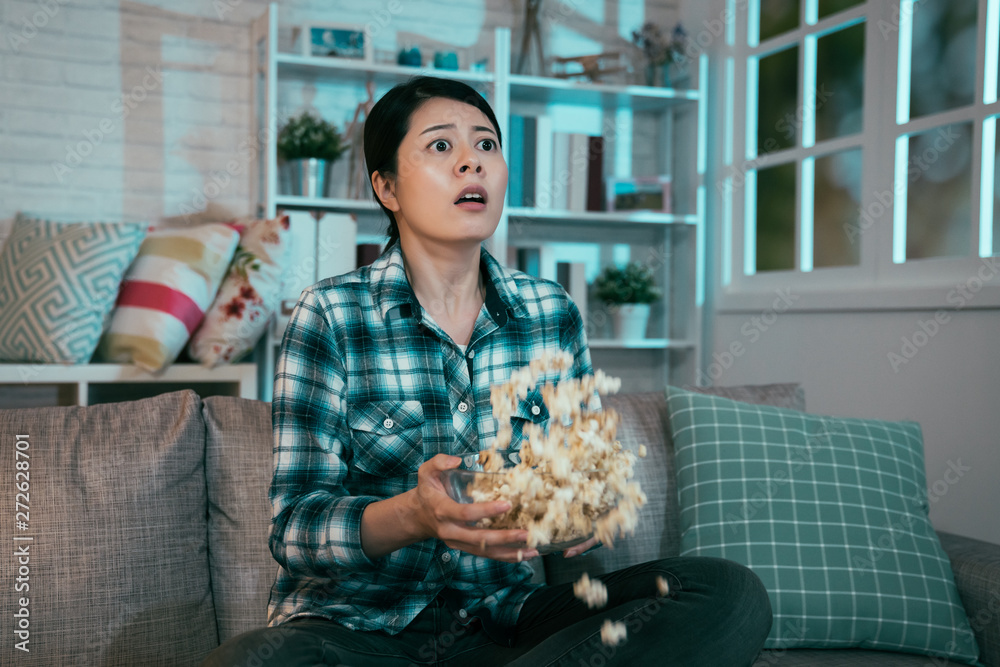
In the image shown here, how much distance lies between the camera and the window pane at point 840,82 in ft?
8.75

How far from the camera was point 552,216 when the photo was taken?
10.2 feet

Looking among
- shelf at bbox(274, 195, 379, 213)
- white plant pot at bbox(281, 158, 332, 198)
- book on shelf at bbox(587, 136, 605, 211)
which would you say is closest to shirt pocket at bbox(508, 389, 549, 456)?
shelf at bbox(274, 195, 379, 213)

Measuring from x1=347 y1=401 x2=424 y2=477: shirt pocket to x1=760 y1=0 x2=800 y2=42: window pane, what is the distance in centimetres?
239

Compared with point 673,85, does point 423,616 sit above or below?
below

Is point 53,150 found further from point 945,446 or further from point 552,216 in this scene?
point 945,446

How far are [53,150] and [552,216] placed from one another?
1704 millimetres

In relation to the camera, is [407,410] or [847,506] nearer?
[407,410]

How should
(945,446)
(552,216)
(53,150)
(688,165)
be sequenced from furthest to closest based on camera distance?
(688,165) → (552,216) → (53,150) → (945,446)

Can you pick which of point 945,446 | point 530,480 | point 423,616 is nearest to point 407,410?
point 423,616

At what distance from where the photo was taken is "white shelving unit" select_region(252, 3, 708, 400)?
2.87m

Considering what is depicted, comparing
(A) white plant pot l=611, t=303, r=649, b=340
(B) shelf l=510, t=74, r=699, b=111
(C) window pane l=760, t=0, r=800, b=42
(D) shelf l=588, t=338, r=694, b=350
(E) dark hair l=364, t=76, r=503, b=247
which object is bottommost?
(D) shelf l=588, t=338, r=694, b=350

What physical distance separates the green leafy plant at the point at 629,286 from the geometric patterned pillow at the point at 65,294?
5.62 ft

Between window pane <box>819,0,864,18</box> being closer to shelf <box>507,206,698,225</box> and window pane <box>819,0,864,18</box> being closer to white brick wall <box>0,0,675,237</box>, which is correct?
shelf <box>507,206,698,225</box>

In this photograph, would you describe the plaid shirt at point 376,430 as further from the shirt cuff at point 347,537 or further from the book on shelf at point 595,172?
the book on shelf at point 595,172
